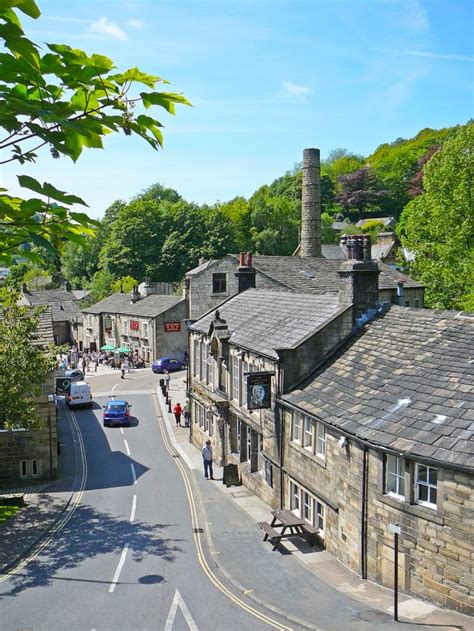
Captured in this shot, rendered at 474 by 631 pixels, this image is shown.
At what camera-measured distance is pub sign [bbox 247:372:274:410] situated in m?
19.5

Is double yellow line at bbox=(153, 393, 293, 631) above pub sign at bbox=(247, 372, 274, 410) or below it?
below

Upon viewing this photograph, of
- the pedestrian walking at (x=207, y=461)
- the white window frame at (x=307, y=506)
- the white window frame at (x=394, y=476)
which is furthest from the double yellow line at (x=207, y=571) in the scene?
the white window frame at (x=394, y=476)

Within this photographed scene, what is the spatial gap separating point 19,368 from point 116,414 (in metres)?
12.9

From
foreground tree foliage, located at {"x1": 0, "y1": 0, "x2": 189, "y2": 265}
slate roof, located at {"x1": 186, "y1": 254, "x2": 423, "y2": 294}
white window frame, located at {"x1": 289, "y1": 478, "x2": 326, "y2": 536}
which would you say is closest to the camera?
foreground tree foliage, located at {"x1": 0, "y1": 0, "x2": 189, "y2": 265}

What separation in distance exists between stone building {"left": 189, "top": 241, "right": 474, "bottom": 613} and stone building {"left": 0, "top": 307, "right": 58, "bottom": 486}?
7.40 metres

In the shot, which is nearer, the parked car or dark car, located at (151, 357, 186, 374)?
the parked car

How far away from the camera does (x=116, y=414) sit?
3422 centimetres

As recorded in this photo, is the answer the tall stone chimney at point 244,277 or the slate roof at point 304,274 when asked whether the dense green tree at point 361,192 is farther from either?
the tall stone chimney at point 244,277

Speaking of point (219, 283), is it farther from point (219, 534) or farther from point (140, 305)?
point (219, 534)

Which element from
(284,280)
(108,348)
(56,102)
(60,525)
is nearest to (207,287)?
(284,280)

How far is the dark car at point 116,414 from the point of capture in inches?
1344

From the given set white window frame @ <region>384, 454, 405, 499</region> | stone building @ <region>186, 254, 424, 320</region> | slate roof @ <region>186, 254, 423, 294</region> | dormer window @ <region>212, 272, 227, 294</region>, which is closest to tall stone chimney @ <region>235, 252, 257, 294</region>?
stone building @ <region>186, 254, 424, 320</region>

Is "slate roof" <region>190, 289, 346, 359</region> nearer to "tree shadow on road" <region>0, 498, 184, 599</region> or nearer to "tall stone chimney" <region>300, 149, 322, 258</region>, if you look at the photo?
"tree shadow on road" <region>0, 498, 184, 599</region>

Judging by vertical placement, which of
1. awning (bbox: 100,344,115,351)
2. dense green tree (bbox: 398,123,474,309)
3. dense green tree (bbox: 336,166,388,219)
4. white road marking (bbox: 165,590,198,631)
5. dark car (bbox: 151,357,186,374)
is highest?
dense green tree (bbox: 336,166,388,219)
